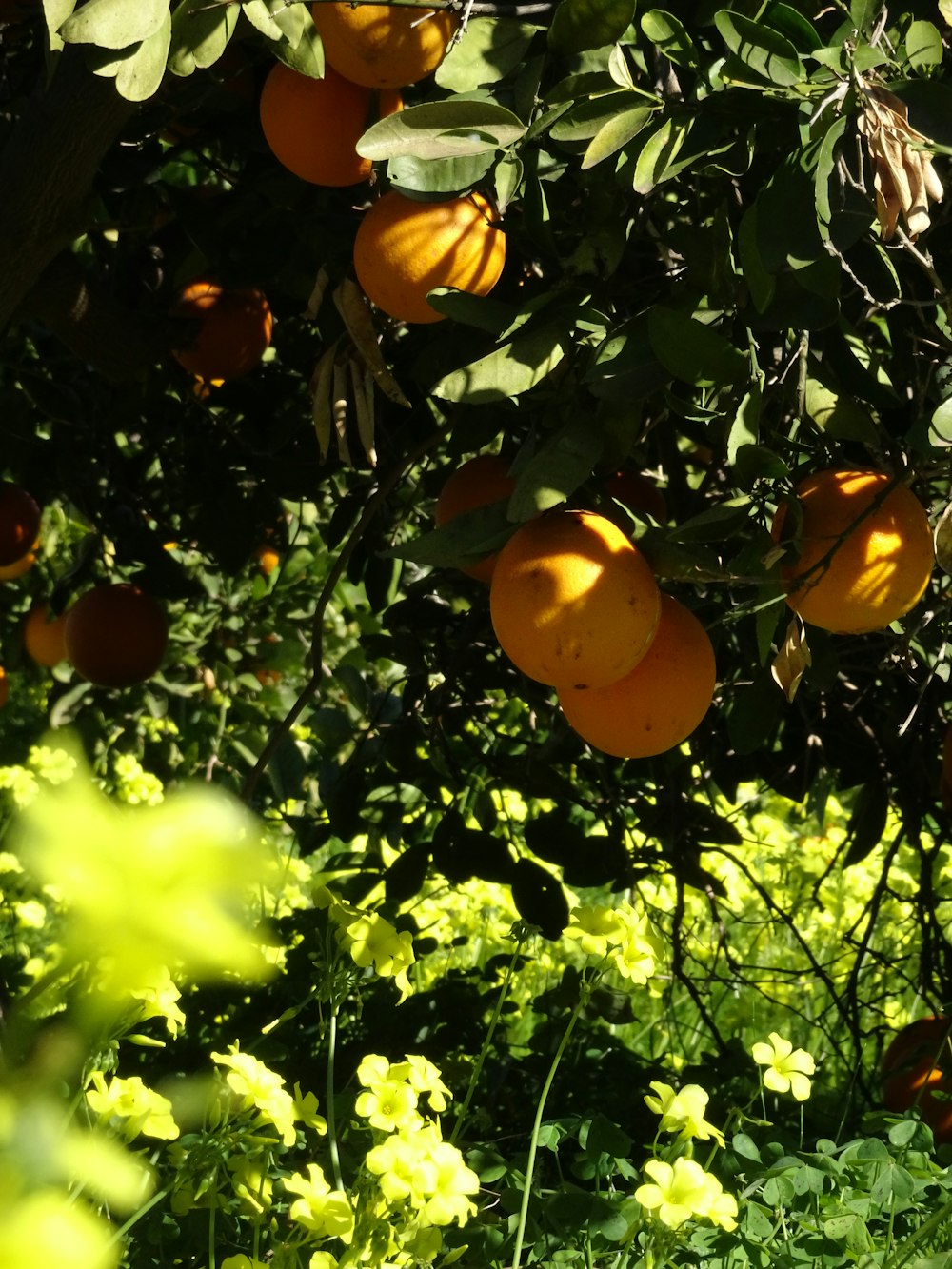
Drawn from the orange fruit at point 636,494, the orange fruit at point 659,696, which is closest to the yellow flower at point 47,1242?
the orange fruit at point 659,696

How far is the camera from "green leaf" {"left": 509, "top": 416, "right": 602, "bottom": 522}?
898mm

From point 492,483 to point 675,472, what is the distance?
0.42m

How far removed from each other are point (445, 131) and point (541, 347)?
151 mm

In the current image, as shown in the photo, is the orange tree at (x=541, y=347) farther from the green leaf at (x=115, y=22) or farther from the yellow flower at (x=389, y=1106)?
the yellow flower at (x=389, y=1106)

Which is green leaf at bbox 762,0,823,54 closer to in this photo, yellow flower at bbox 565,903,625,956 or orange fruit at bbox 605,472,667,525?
orange fruit at bbox 605,472,667,525

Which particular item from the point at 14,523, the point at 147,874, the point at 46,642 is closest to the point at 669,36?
the point at 147,874

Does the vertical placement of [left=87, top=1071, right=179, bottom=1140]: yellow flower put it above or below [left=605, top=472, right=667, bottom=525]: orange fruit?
below

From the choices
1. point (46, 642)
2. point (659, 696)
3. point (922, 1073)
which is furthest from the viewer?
point (46, 642)

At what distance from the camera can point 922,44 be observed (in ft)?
2.89

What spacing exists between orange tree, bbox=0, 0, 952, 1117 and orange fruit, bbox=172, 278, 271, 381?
40 millimetres

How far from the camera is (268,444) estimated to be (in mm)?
1725

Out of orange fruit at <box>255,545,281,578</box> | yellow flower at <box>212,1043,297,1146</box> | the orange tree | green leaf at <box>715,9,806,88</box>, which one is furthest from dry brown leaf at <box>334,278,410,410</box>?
orange fruit at <box>255,545,281,578</box>

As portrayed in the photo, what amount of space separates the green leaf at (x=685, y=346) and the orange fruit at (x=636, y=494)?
0.33m

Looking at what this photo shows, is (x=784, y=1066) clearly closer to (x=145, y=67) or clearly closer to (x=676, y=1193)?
(x=676, y=1193)
